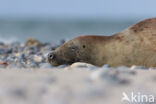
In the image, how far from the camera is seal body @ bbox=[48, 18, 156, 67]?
4.23 meters

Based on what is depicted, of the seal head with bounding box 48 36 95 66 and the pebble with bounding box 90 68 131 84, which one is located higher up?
the pebble with bounding box 90 68 131 84

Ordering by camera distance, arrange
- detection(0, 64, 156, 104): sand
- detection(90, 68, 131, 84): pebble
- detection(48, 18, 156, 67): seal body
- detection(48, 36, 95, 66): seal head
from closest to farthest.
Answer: detection(0, 64, 156, 104): sand < detection(90, 68, 131, 84): pebble < detection(48, 18, 156, 67): seal body < detection(48, 36, 95, 66): seal head

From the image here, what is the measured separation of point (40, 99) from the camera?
2127mm

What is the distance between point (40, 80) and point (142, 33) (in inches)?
98.3

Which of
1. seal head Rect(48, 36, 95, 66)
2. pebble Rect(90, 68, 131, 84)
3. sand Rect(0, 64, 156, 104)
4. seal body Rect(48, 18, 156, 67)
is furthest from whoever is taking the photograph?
seal head Rect(48, 36, 95, 66)

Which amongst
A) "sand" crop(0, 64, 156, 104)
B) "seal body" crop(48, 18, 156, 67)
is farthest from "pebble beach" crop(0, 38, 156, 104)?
"seal body" crop(48, 18, 156, 67)

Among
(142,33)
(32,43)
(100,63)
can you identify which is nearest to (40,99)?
(100,63)

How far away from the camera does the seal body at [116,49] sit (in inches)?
166

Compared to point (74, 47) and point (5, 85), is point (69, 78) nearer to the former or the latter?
point (5, 85)

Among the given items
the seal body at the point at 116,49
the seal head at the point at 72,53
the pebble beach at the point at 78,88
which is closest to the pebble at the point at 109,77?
the pebble beach at the point at 78,88

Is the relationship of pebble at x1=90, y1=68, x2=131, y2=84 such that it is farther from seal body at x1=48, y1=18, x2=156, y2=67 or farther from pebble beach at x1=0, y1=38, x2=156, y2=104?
seal body at x1=48, y1=18, x2=156, y2=67

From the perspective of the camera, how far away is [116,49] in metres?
4.32

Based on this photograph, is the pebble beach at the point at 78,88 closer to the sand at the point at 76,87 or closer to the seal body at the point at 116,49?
the sand at the point at 76,87

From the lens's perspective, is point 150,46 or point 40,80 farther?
point 150,46
